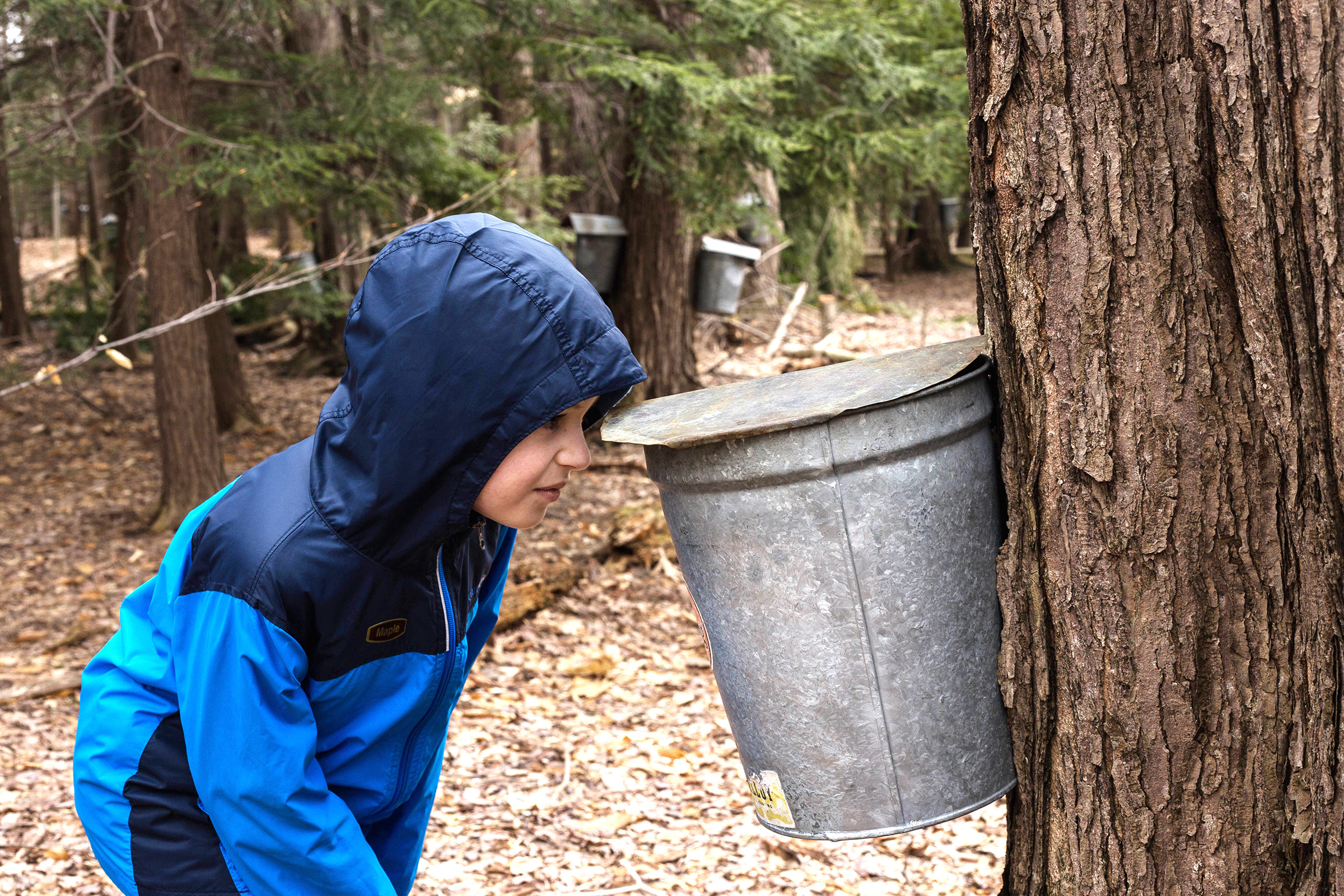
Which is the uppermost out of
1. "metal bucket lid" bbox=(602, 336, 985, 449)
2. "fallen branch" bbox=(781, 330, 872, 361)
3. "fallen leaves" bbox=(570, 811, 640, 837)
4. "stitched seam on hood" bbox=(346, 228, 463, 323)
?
"stitched seam on hood" bbox=(346, 228, 463, 323)

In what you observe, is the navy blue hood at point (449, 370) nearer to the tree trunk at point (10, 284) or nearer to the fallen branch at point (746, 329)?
the fallen branch at point (746, 329)

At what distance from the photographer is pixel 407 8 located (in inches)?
235

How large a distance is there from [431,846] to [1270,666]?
2.43 meters

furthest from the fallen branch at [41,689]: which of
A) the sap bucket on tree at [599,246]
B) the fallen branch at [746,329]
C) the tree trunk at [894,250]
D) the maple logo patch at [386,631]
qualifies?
the tree trunk at [894,250]

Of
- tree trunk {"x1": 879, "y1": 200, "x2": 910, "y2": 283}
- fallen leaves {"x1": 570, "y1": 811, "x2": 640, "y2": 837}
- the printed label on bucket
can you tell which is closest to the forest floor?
fallen leaves {"x1": 570, "y1": 811, "x2": 640, "y2": 837}

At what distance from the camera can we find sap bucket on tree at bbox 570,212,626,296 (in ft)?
24.5

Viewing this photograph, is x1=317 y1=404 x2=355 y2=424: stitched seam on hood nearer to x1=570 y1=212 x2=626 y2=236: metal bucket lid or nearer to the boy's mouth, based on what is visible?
the boy's mouth

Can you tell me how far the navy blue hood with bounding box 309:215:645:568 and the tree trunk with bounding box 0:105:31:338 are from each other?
10862 mm

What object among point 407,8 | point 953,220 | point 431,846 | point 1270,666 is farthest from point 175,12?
point 953,220

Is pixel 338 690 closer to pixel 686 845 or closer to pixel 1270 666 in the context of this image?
pixel 1270 666

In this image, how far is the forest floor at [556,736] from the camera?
116 inches

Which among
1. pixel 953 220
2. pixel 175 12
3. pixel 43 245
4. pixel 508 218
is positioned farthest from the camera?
pixel 43 245

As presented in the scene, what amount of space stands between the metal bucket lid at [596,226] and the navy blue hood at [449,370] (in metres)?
5.88

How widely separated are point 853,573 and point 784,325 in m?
9.32
